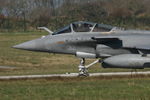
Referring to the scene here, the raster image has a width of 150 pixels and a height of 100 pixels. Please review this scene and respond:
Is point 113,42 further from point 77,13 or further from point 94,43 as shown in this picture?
point 77,13

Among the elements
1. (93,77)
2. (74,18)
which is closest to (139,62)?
(93,77)

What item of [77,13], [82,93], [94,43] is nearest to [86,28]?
[94,43]

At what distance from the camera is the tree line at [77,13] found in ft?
257

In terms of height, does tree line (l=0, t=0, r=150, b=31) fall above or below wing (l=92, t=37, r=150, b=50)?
above

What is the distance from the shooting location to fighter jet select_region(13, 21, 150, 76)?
20859 mm

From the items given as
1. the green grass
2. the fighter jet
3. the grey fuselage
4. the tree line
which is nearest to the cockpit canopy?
the fighter jet

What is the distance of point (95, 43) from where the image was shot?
70.0ft

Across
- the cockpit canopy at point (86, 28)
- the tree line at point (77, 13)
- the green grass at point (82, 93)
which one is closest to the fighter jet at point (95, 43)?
the cockpit canopy at point (86, 28)

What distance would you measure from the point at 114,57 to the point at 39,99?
7.01 meters

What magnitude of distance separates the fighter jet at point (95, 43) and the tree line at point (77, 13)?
4997 cm

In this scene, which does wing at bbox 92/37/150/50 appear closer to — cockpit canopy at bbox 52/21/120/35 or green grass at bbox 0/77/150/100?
cockpit canopy at bbox 52/21/120/35

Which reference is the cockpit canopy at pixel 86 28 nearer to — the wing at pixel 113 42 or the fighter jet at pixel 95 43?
the fighter jet at pixel 95 43

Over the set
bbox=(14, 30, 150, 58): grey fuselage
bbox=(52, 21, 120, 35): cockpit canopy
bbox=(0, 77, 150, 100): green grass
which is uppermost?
bbox=(52, 21, 120, 35): cockpit canopy

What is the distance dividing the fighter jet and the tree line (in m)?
50.0
